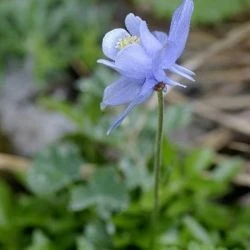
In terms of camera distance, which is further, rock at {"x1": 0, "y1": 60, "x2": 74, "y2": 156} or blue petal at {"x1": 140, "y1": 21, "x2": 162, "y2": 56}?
rock at {"x1": 0, "y1": 60, "x2": 74, "y2": 156}

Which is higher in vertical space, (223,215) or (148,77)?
(223,215)

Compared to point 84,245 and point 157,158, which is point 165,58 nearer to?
point 157,158

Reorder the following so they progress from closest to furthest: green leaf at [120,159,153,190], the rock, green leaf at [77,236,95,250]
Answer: green leaf at [77,236,95,250] → green leaf at [120,159,153,190] → the rock

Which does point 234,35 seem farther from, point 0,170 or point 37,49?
point 0,170

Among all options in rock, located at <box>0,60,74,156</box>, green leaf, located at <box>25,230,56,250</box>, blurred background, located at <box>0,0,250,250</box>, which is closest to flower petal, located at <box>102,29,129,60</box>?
blurred background, located at <box>0,0,250,250</box>

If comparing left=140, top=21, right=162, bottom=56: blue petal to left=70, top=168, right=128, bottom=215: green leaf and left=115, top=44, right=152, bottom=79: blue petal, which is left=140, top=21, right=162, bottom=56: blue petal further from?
left=70, top=168, right=128, bottom=215: green leaf

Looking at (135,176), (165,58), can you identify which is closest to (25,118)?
(135,176)

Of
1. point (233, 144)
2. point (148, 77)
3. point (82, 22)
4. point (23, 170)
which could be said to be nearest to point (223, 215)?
point (233, 144)
